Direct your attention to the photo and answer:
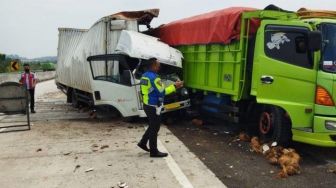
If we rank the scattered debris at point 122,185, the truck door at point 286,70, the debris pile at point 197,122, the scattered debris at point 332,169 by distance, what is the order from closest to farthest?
the scattered debris at point 122,185, the scattered debris at point 332,169, the truck door at point 286,70, the debris pile at point 197,122

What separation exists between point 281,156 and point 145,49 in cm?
543

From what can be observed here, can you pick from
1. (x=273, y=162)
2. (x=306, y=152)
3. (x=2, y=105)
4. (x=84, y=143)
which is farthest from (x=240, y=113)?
(x=2, y=105)

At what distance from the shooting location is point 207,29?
36.0ft

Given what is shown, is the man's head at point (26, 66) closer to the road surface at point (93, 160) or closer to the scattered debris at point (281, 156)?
the road surface at point (93, 160)

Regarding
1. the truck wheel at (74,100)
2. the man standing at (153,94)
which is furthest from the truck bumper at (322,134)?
the truck wheel at (74,100)

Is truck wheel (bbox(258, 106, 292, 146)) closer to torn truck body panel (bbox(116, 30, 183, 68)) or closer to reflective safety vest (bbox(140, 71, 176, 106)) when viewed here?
reflective safety vest (bbox(140, 71, 176, 106))

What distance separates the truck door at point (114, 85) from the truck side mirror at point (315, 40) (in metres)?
5.45

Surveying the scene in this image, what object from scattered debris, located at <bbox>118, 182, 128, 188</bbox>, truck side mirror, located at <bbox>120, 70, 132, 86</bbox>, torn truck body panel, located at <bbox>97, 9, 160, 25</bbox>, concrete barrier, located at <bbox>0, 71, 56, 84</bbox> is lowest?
concrete barrier, located at <bbox>0, 71, 56, 84</bbox>

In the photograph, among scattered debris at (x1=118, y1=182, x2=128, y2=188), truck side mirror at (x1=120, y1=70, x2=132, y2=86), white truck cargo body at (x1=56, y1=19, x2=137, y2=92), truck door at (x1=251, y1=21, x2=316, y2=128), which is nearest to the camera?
scattered debris at (x1=118, y1=182, x2=128, y2=188)

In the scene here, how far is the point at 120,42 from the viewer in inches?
471

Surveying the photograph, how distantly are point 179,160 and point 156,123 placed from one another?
31.2 inches

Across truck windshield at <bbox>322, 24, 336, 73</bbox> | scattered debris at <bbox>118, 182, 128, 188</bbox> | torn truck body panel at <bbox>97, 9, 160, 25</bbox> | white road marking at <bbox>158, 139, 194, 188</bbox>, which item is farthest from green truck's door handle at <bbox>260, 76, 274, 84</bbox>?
torn truck body panel at <bbox>97, 9, 160, 25</bbox>

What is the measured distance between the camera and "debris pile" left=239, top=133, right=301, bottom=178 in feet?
22.4

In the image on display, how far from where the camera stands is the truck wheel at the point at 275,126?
26.5ft
